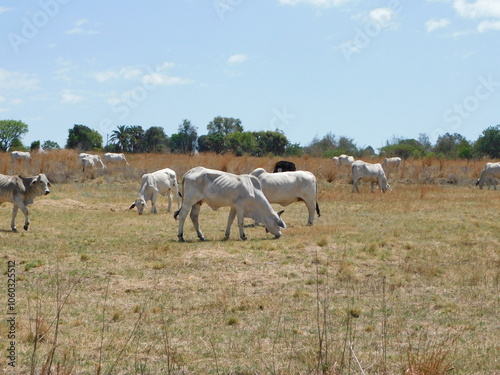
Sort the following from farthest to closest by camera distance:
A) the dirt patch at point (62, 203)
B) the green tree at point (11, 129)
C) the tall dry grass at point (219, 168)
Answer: the green tree at point (11, 129) < the tall dry grass at point (219, 168) < the dirt patch at point (62, 203)

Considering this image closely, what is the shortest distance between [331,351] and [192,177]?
8810 millimetres

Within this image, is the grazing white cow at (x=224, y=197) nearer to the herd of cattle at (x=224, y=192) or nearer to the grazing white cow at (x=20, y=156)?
the herd of cattle at (x=224, y=192)

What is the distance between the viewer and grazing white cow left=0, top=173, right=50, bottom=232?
1658 centimetres

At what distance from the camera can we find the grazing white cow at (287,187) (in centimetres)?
1753

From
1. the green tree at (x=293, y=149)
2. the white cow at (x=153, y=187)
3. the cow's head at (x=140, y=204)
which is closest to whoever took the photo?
the cow's head at (x=140, y=204)

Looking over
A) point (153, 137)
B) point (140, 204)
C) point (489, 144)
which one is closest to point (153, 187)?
point (140, 204)

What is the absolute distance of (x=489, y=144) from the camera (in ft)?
206

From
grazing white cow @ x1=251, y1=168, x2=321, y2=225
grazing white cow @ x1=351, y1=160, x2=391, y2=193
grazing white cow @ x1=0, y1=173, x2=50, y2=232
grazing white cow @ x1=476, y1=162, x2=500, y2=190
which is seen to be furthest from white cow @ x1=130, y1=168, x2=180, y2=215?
grazing white cow @ x1=476, y1=162, x2=500, y2=190

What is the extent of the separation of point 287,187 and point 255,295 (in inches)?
337

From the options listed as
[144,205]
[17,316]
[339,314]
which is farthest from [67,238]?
[339,314]

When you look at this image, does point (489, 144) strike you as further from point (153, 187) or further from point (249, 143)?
point (153, 187)

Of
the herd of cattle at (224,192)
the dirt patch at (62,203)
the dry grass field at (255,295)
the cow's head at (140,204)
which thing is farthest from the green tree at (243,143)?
the dry grass field at (255,295)

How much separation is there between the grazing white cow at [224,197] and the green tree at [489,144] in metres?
51.5

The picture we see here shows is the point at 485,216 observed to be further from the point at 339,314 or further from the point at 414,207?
the point at 339,314
